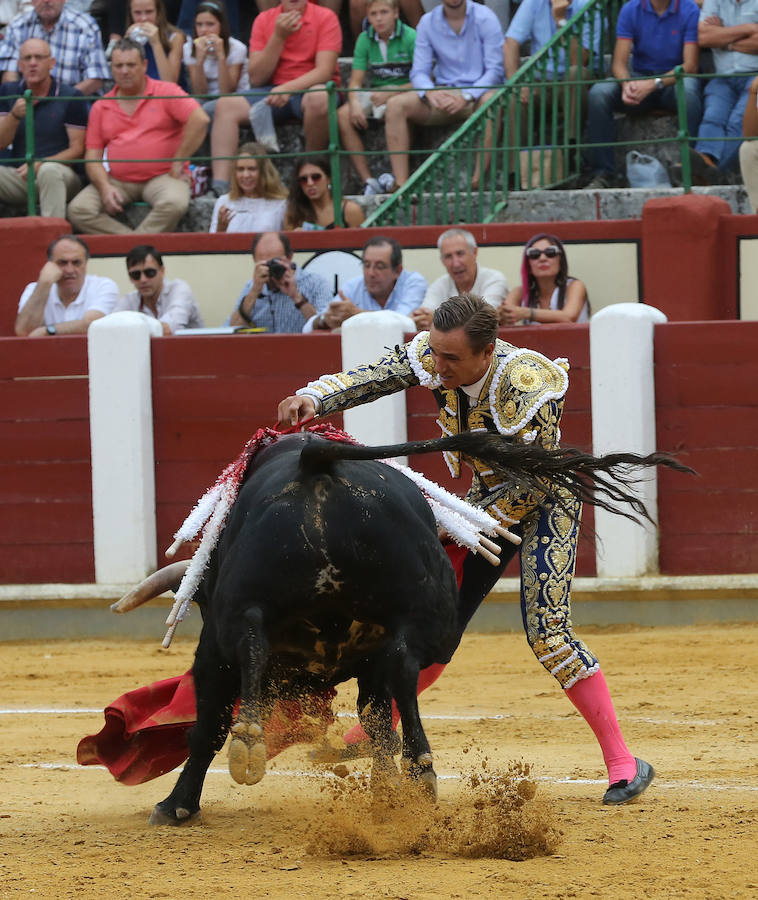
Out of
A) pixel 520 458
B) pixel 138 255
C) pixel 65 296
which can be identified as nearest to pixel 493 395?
pixel 520 458

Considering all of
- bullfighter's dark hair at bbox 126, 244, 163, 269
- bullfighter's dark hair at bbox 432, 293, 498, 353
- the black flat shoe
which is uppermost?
bullfighter's dark hair at bbox 126, 244, 163, 269

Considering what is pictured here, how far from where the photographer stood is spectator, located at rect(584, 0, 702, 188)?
27.5ft

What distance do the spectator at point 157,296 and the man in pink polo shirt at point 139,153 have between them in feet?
3.36

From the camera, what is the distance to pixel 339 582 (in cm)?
296

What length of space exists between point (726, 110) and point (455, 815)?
579 centimetres

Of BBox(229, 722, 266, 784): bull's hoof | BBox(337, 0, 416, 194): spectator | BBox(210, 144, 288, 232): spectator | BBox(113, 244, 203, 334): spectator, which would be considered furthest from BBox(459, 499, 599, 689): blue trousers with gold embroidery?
BBox(337, 0, 416, 194): spectator

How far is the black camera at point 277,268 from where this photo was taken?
7344mm

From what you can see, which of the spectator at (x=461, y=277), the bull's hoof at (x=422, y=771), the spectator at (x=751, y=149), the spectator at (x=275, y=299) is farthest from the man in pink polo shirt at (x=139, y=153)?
the bull's hoof at (x=422, y=771)

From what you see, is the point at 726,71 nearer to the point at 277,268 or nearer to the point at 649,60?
the point at 649,60

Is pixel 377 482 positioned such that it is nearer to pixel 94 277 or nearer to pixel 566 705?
pixel 566 705

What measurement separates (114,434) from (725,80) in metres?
3.85

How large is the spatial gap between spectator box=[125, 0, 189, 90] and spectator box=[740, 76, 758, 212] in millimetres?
3488

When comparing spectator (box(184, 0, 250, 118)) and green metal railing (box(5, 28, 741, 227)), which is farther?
spectator (box(184, 0, 250, 118))

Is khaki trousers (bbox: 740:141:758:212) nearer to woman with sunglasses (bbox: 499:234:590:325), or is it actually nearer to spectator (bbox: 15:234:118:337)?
woman with sunglasses (bbox: 499:234:590:325)
